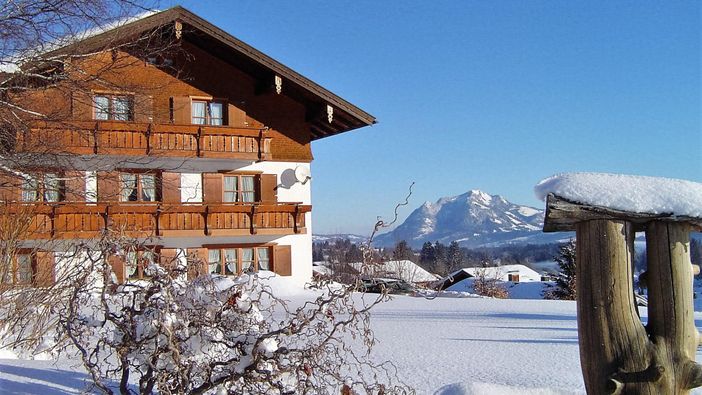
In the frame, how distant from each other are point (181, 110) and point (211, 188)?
8.47 feet

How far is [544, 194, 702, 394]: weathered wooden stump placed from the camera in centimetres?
287

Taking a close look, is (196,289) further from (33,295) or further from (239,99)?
(239,99)

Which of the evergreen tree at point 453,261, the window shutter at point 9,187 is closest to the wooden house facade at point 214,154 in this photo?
the window shutter at point 9,187

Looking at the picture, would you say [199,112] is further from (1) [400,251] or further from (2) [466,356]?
(2) [466,356]

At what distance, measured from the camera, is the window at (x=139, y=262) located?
3967 millimetres

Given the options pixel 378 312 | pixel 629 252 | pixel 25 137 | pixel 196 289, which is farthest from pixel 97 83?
pixel 629 252

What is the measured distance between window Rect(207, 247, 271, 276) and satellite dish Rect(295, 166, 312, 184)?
2.47m

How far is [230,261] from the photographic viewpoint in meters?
19.9

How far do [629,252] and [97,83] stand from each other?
9.50 metres

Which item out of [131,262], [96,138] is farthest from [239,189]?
[131,262]

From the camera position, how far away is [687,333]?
2961 mm

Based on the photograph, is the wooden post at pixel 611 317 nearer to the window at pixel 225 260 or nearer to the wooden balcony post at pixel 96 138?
the wooden balcony post at pixel 96 138

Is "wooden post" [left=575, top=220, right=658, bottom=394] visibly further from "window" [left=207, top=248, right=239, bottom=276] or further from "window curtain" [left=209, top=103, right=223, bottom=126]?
"window curtain" [left=209, top=103, right=223, bottom=126]

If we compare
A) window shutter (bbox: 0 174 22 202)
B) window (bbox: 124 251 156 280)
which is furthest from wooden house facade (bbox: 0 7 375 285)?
window (bbox: 124 251 156 280)
